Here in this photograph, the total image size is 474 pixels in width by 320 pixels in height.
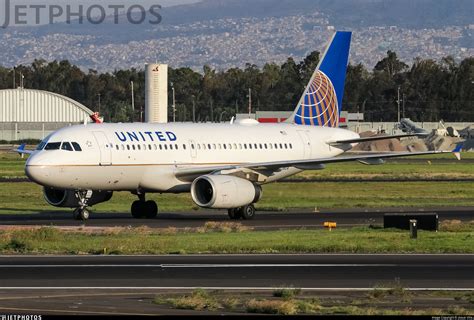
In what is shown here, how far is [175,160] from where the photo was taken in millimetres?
47812

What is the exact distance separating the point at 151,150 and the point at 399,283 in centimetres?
2286

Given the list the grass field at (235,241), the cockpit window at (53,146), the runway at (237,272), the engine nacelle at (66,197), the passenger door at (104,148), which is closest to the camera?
the runway at (237,272)

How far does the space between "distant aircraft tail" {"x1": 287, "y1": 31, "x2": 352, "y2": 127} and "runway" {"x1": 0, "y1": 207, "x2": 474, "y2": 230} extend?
6.16 metres

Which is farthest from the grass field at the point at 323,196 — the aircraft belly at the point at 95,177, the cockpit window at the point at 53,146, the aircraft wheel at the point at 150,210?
the cockpit window at the point at 53,146

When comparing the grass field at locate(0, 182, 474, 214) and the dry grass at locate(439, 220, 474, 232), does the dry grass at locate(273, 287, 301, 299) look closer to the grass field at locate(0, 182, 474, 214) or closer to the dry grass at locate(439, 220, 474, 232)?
the dry grass at locate(439, 220, 474, 232)

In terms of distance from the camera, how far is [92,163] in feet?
148

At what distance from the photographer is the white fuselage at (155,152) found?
4462cm

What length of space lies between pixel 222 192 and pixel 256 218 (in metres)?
2.65

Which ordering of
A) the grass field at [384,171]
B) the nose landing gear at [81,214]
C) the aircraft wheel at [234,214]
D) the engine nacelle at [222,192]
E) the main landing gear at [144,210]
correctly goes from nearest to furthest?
1. the engine nacelle at [222,192]
2. the nose landing gear at [81,214]
3. the aircraft wheel at [234,214]
4. the main landing gear at [144,210]
5. the grass field at [384,171]

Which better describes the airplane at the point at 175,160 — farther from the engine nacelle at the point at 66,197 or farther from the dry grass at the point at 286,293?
the dry grass at the point at 286,293

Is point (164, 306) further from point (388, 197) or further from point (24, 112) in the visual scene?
point (24, 112)

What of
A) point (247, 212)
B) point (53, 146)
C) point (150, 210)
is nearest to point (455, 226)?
point (247, 212)

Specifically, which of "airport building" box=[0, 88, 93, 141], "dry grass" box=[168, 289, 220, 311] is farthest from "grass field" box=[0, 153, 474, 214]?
"airport building" box=[0, 88, 93, 141]

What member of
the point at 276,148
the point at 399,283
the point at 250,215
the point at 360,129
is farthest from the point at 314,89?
the point at 360,129
